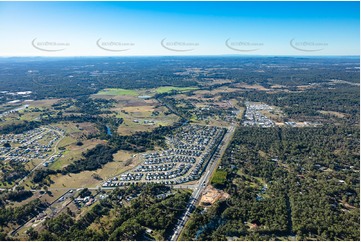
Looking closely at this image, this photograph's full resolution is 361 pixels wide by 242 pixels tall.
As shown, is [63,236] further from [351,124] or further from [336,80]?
[336,80]

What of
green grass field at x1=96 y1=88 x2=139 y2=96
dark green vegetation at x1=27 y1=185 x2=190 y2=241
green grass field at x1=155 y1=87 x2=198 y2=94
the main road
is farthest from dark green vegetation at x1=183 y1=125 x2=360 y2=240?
green grass field at x1=96 y1=88 x2=139 y2=96

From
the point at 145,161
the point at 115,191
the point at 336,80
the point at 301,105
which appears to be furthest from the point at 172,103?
the point at 336,80

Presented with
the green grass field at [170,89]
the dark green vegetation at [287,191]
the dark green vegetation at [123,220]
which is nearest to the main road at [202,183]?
the dark green vegetation at [123,220]

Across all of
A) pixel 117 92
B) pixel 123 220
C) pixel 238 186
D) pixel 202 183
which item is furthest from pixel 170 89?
pixel 123 220

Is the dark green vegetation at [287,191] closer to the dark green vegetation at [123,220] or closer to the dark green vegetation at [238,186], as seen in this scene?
the dark green vegetation at [238,186]

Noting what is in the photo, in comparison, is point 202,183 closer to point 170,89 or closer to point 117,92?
point 117,92
